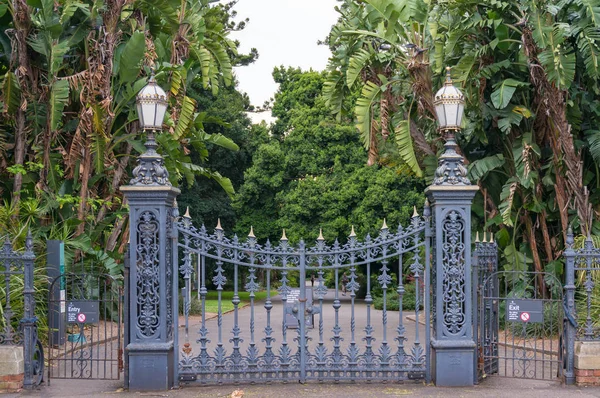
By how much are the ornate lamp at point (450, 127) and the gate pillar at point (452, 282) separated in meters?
0.01

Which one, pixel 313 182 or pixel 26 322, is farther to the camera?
pixel 313 182

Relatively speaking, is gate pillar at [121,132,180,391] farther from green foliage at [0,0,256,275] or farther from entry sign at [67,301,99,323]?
Result: green foliage at [0,0,256,275]

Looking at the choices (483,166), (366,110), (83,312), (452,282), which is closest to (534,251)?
(483,166)

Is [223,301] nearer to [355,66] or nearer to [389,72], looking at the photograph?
[389,72]

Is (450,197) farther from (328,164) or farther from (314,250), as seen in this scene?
(328,164)

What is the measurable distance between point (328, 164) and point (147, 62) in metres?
16.9

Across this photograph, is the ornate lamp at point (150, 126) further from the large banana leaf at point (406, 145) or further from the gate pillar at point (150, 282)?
the large banana leaf at point (406, 145)

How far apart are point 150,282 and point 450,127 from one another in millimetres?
4491

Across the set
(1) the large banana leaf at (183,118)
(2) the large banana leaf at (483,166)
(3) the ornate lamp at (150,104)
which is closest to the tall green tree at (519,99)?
(2) the large banana leaf at (483,166)

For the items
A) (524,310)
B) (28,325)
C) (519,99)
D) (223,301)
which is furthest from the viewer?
(223,301)

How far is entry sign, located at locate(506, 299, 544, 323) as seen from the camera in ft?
29.6

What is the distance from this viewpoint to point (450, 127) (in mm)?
9211

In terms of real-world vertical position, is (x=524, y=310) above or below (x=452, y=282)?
below

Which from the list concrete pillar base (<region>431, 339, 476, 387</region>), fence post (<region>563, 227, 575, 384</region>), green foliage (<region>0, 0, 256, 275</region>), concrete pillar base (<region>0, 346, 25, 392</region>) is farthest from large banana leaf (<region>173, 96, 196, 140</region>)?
fence post (<region>563, 227, 575, 384</region>)
